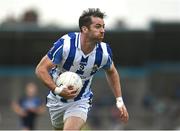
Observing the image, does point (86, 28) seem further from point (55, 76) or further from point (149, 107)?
point (149, 107)

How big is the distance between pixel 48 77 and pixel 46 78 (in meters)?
0.03

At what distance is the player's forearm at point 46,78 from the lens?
32.3ft

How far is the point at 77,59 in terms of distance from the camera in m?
10.1

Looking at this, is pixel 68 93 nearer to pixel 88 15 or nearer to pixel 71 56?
pixel 71 56

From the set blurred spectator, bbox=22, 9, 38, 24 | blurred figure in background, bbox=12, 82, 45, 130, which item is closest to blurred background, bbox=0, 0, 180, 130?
blurred spectator, bbox=22, 9, 38, 24

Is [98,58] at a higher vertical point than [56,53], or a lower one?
lower

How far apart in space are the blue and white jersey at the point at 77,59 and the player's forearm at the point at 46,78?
0.67 ft

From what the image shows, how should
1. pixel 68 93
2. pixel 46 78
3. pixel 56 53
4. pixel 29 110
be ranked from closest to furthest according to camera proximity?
pixel 68 93, pixel 46 78, pixel 56 53, pixel 29 110

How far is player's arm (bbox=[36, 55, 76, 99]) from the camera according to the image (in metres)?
9.72

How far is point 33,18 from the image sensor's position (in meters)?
30.8

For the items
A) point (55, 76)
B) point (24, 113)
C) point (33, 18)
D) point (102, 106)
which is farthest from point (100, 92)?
point (55, 76)

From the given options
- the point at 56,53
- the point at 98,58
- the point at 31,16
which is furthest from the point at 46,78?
the point at 31,16

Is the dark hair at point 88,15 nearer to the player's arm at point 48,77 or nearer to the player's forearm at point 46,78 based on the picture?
the player's arm at point 48,77

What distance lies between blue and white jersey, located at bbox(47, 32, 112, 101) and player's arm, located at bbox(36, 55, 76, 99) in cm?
7
